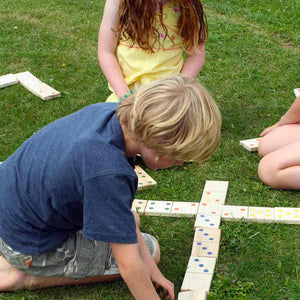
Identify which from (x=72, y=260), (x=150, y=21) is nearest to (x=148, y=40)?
(x=150, y=21)

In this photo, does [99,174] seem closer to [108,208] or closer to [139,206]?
[108,208]

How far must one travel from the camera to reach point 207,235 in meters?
2.61

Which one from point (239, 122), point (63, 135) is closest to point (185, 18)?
point (239, 122)

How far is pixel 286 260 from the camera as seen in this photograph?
2457mm

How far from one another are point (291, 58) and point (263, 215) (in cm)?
271

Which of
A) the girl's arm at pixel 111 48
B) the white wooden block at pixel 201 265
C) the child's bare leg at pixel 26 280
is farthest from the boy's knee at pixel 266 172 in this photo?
the child's bare leg at pixel 26 280

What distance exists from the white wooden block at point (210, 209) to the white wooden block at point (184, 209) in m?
0.03

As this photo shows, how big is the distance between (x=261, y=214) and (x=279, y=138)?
2.36 feet

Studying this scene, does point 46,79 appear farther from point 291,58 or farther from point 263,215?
point 263,215

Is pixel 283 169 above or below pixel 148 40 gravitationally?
below

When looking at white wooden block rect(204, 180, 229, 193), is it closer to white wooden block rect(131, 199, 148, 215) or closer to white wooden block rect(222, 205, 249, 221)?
white wooden block rect(222, 205, 249, 221)

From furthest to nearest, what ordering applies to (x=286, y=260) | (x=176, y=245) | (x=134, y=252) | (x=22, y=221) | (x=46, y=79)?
(x=46, y=79)
(x=176, y=245)
(x=286, y=260)
(x=22, y=221)
(x=134, y=252)

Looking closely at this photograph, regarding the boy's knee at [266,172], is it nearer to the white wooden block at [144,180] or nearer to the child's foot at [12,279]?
the white wooden block at [144,180]

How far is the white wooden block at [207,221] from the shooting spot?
273 centimetres
